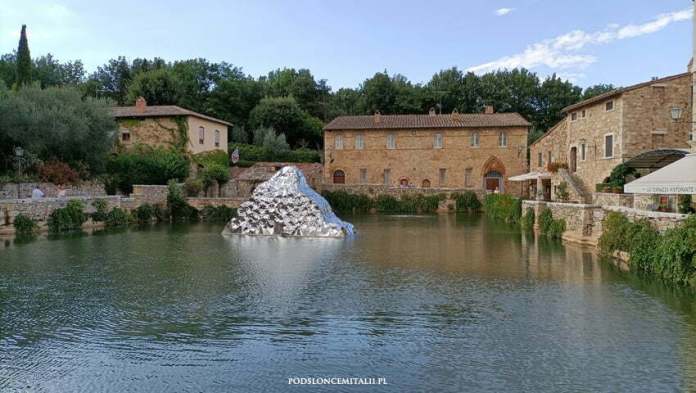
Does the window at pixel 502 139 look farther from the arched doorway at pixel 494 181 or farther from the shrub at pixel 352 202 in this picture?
the shrub at pixel 352 202

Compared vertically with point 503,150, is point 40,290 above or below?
below

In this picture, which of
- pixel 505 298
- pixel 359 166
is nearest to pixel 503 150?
pixel 359 166

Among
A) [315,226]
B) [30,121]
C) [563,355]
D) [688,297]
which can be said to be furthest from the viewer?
[30,121]

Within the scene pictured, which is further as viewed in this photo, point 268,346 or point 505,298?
point 505,298

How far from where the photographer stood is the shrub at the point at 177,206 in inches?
1243

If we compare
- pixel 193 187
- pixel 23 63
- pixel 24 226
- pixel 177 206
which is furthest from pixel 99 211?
pixel 23 63

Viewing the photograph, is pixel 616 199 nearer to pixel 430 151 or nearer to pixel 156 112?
pixel 430 151

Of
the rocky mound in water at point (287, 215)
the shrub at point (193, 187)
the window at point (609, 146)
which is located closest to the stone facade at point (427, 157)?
the shrub at point (193, 187)

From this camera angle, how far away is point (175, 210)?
31766mm

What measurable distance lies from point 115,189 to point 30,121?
6263 millimetres

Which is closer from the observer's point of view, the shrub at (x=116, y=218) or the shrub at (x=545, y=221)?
the shrub at (x=545, y=221)

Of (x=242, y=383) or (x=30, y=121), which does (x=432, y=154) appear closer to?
(x=30, y=121)

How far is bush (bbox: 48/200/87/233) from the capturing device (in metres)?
23.7

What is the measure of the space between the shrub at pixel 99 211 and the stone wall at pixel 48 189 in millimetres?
1792
